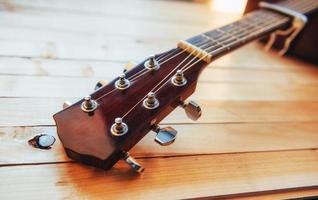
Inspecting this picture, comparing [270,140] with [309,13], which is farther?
[309,13]

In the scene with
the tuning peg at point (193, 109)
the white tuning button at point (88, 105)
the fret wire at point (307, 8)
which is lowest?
the white tuning button at point (88, 105)

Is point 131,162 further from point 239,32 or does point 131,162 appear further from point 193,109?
point 239,32

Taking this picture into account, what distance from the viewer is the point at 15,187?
1.71 ft

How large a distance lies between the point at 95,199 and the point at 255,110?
1.55ft

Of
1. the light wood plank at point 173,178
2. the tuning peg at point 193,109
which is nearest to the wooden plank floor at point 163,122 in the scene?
the light wood plank at point 173,178

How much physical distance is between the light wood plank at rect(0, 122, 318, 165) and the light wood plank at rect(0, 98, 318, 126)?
19 mm

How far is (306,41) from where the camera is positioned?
101 cm

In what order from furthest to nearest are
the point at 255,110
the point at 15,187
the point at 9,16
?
the point at 9,16 < the point at 255,110 < the point at 15,187

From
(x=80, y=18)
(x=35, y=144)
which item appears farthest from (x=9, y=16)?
(x=35, y=144)

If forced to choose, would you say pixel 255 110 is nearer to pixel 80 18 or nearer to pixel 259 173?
pixel 259 173

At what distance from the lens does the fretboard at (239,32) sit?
0.69 m

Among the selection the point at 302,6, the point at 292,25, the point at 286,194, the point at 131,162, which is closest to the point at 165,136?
the point at 131,162

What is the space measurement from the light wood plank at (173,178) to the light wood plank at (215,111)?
0.37 ft

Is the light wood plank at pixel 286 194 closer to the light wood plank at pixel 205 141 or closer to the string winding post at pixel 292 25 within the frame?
the light wood plank at pixel 205 141
